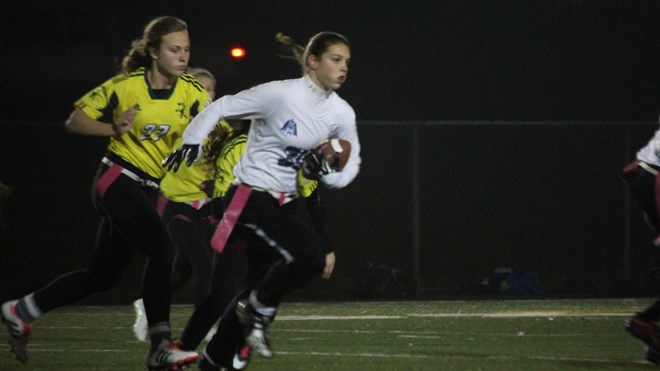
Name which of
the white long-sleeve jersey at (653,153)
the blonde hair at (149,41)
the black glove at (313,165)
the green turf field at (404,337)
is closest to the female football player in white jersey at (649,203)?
the white long-sleeve jersey at (653,153)

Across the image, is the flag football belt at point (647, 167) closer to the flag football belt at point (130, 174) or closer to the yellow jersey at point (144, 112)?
the yellow jersey at point (144, 112)

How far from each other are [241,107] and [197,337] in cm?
123

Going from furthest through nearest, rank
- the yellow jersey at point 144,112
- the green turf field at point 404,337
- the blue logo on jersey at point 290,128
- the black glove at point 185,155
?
the green turf field at point 404,337 → the yellow jersey at point 144,112 → the blue logo on jersey at point 290,128 → the black glove at point 185,155

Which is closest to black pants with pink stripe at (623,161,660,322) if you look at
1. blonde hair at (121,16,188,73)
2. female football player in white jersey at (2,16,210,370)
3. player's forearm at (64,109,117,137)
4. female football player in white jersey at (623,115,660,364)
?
female football player in white jersey at (623,115,660,364)

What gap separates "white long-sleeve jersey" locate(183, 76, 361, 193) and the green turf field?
1.49m

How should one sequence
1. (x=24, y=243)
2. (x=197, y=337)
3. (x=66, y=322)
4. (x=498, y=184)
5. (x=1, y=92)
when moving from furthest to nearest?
(x=1, y=92)
(x=498, y=184)
(x=24, y=243)
(x=66, y=322)
(x=197, y=337)

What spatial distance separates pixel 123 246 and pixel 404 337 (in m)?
3.04

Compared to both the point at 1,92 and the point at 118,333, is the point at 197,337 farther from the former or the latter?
the point at 1,92

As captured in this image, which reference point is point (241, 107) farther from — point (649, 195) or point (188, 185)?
point (649, 195)

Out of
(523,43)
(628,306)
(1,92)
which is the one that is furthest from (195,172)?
(523,43)

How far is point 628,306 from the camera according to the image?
1161 centimetres

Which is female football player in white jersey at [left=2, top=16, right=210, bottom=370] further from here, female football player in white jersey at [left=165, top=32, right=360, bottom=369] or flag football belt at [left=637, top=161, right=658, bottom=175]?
flag football belt at [left=637, top=161, right=658, bottom=175]

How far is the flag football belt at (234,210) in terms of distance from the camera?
598 centimetres

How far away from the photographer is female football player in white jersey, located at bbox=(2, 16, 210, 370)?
616 centimetres
